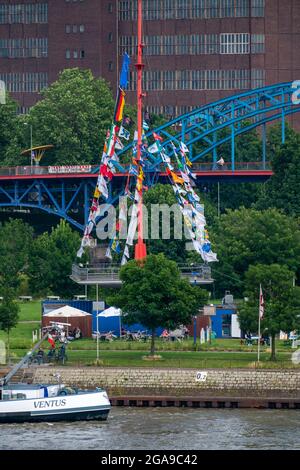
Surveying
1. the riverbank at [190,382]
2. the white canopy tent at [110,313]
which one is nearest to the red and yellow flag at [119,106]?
the white canopy tent at [110,313]

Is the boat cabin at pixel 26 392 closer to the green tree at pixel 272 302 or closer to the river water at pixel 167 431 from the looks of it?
the river water at pixel 167 431

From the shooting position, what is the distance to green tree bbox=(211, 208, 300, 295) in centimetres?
12950

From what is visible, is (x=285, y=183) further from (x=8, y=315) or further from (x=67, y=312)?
(x=8, y=315)

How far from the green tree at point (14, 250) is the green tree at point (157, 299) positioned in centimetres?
3167

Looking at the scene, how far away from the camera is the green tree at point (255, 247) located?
425 ft

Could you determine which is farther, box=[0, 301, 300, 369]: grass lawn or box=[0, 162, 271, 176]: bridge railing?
box=[0, 162, 271, 176]: bridge railing

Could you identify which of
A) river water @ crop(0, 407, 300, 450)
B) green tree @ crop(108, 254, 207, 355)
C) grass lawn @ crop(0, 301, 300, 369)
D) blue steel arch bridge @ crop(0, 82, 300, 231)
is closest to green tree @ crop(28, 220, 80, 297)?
grass lawn @ crop(0, 301, 300, 369)

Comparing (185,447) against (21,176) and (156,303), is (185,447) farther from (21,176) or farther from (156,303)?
(21,176)

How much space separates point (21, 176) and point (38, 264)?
43.2m

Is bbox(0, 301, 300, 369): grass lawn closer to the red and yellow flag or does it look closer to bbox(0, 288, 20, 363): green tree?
bbox(0, 288, 20, 363): green tree

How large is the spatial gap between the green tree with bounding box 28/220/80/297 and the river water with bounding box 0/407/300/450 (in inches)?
1252

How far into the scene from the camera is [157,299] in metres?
110

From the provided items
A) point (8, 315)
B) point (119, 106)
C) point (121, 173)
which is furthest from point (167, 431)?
point (121, 173)

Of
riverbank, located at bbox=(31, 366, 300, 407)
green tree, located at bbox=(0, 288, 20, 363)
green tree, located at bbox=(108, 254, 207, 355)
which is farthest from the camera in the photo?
green tree, located at bbox=(0, 288, 20, 363)
